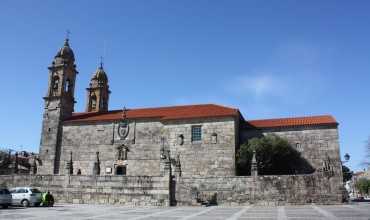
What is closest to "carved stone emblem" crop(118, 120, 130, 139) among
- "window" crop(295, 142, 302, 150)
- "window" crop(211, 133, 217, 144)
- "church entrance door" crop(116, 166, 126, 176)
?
"church entrance door" crop(116, 166, 126, 176)

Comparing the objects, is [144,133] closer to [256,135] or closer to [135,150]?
[135,150]

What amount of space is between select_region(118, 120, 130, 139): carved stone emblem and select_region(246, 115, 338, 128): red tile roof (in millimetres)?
12585

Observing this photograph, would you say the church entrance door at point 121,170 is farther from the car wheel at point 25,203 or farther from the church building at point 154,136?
the car wheel at point 25,203

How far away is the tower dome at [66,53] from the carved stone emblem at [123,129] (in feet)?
38.4

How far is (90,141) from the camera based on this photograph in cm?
3875

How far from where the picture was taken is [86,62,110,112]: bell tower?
49.7 meters

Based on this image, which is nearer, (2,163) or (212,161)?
(212,161)

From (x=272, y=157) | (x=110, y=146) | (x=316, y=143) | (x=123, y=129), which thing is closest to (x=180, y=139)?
(x=123, y=129)

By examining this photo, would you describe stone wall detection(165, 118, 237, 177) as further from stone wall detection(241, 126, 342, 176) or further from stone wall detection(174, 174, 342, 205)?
stone wall detection(174, 174, 342, 205)

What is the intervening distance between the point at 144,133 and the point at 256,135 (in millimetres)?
11252

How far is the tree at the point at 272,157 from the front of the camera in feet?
105

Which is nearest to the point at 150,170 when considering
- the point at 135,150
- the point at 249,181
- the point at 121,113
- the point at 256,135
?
the point at 135,150

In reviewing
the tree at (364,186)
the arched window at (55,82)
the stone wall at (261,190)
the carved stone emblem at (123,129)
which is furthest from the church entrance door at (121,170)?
the tree at (364,186)

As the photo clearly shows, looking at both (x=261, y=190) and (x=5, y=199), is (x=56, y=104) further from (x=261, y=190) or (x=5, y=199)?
(x=261, y=190)
